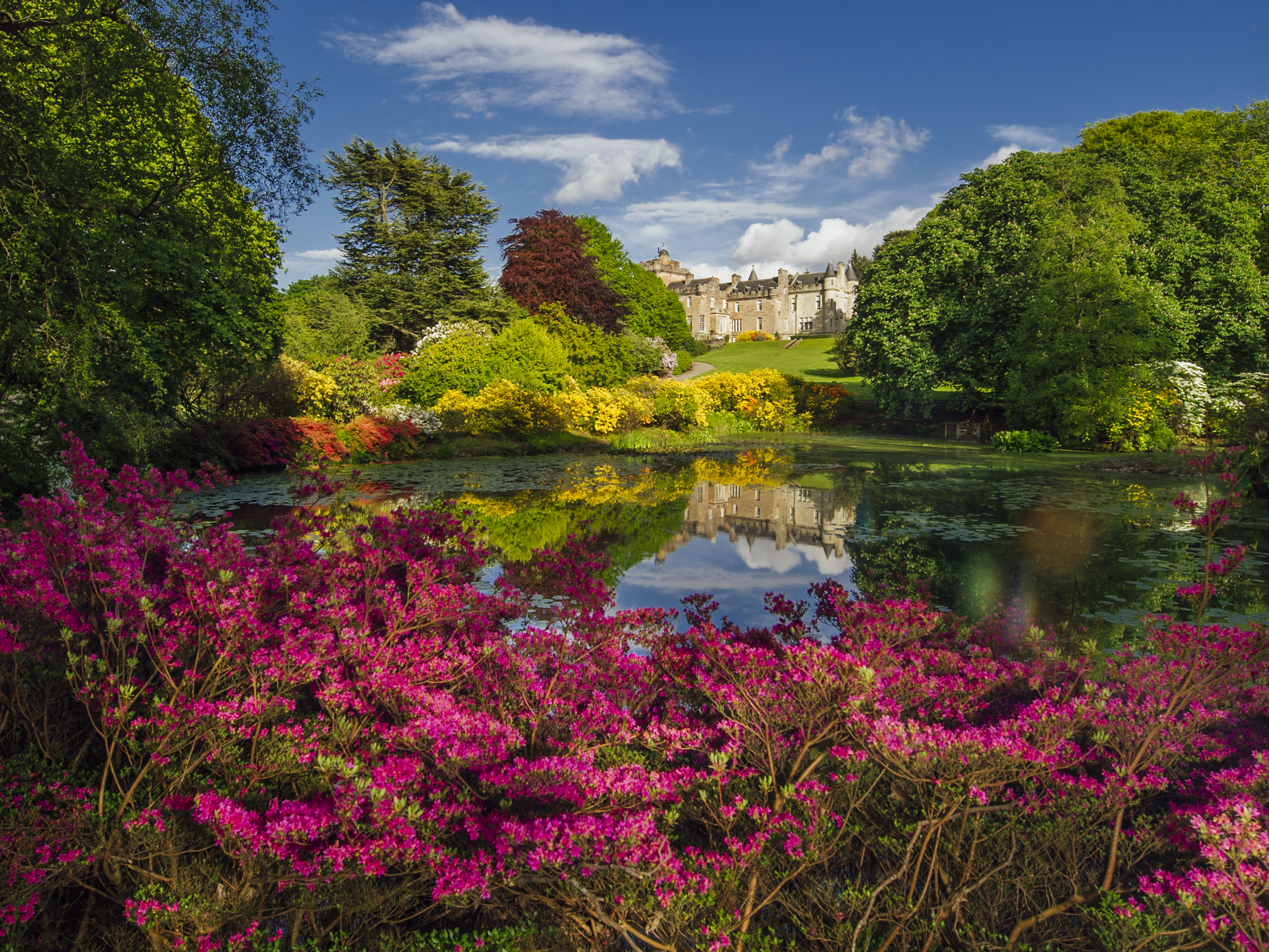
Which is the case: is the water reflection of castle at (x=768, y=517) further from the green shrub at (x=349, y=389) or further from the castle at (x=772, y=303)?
the castle at (x=772, y=303)

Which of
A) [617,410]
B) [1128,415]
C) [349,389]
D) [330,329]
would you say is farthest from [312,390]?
[1128,415]

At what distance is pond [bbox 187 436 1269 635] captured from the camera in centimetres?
666

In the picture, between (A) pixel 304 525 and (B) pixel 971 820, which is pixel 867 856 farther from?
(A) pixel 304 525

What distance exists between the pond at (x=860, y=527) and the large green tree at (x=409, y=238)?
62.3 ft

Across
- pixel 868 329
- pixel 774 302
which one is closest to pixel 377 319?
pixel 868 329

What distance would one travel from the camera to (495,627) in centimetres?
394

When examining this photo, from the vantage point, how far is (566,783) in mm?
2459

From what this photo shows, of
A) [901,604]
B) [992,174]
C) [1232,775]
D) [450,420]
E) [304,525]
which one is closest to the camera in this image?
[1232,775]

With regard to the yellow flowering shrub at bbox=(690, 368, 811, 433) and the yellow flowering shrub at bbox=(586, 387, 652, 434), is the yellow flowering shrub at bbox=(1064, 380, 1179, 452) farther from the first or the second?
the yellow flowering shrub at bbox=(586, 387, 652, 434)

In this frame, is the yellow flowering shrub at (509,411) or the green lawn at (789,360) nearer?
the yellow flowering shrub at (509,411)

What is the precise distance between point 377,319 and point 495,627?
34816 millimetres

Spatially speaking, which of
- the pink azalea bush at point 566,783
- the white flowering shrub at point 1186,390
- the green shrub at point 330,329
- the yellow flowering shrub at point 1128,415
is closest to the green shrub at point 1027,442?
the yellow flowering shrub at point 1128,415

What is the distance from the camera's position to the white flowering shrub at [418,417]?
2334cm

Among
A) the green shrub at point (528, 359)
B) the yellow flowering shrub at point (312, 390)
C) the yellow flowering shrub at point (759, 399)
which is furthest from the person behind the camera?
the yellow flowering shrub at point (759, 399)
